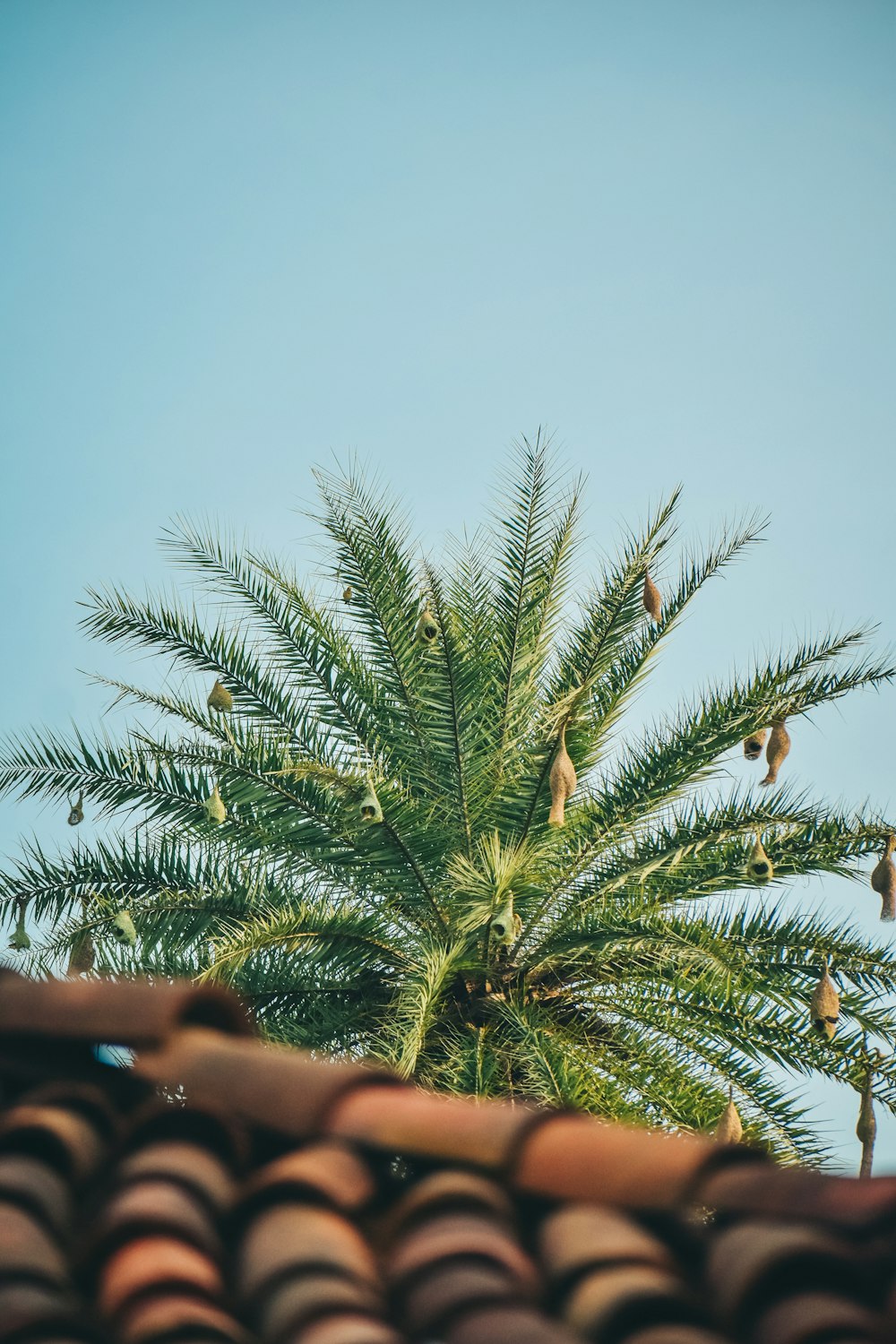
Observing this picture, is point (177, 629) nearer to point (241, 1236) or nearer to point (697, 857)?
point (697, 857)

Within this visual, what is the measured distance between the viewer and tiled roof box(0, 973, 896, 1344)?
1580 mm

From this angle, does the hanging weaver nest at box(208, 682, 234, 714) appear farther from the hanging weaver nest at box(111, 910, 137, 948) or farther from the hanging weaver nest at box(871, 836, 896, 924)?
the hanging weaver nest at box(871, 836, 896, 924)

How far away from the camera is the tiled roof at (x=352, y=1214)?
62.2 inches

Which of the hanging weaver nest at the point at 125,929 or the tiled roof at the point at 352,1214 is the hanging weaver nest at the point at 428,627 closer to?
the hanging weaver nest at the point at 125,929

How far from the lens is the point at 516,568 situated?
360 inches

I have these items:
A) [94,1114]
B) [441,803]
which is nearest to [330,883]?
[441,803]

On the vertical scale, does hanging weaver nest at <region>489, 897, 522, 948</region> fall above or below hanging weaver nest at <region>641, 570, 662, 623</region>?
below

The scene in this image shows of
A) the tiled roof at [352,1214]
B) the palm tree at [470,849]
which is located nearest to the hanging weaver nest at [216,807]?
the palm tree at [470,849]

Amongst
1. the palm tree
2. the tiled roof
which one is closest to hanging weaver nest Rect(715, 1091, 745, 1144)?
the palm tree

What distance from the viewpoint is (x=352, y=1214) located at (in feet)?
5.99

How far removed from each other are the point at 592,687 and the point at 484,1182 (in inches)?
297

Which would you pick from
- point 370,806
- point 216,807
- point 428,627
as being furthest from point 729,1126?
point 428,627

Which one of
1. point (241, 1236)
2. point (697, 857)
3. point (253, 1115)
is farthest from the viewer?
point (697, 857)

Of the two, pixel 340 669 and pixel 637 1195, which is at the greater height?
pixel 340 669
